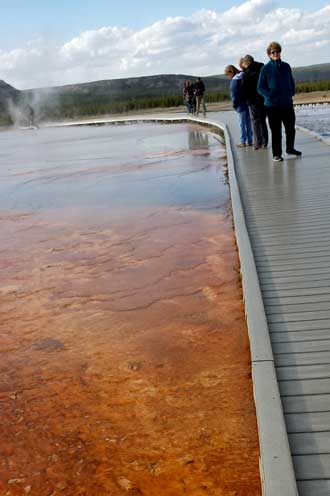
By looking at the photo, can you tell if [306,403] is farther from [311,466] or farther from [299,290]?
[299,290]

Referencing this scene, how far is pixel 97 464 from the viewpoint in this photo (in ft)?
10.2

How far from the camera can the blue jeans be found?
34.8 ft

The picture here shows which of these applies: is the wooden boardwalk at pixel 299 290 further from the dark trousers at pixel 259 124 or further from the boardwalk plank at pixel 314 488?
the dark trousers at pixel 259 124

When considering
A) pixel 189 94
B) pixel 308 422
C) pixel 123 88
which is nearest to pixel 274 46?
pixel 308 422

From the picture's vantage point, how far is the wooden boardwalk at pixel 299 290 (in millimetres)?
2594

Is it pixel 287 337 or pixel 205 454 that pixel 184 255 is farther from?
pixel 205 454

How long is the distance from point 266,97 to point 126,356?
16.3 ft

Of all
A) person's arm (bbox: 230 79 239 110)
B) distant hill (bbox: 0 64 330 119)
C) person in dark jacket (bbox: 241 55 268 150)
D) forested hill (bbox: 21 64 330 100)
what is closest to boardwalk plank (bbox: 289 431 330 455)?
person in dark jacket (bbox: 241 55 268 150)

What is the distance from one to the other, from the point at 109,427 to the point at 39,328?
1.81 m

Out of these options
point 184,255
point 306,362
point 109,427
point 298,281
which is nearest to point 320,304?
point 298,281

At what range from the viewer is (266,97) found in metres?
8.16

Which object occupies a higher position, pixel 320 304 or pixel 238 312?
pixel 320 304

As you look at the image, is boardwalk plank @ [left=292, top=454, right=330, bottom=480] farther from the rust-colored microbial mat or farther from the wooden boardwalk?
the rust-colored microbial mat

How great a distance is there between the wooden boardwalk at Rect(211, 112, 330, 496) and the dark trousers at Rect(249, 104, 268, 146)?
1.50m
